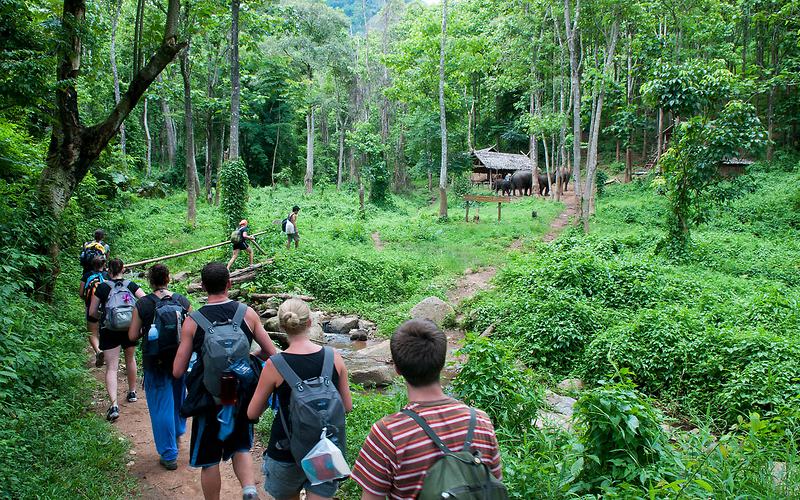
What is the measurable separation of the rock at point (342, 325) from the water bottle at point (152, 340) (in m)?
6.37

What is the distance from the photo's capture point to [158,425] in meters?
4.19

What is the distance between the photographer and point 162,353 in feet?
13.0

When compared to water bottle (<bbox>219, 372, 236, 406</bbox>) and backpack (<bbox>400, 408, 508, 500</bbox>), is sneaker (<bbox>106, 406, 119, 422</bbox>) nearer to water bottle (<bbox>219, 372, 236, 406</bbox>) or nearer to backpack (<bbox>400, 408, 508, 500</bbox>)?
water bottle (<bbox>219, 372, 236, 406</bbox>)

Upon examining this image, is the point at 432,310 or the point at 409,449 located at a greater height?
the point at 409,449

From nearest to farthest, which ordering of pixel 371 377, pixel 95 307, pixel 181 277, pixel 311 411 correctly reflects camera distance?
1. pixel 311 411
2. pixel 95 307
3. pixel 371 377
4. pixel 181 277

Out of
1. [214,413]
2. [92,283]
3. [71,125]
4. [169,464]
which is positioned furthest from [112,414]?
[71,125]

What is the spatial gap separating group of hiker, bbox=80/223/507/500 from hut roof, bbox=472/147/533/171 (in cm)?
2780

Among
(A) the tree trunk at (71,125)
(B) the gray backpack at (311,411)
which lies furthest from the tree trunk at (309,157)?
(B) the gray backpack at (311,411)

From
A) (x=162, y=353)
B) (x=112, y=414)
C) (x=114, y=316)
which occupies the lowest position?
(x=112, y=414)

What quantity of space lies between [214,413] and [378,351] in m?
5.69

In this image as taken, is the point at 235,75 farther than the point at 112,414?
Yes

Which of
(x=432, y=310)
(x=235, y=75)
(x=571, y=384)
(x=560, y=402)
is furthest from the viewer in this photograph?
(x=235, y=75)

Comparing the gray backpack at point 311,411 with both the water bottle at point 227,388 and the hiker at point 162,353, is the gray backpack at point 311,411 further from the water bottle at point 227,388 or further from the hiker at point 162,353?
the hiker at point 162,353

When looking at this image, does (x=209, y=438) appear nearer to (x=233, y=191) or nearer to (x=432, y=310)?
(x=432, y=310)
